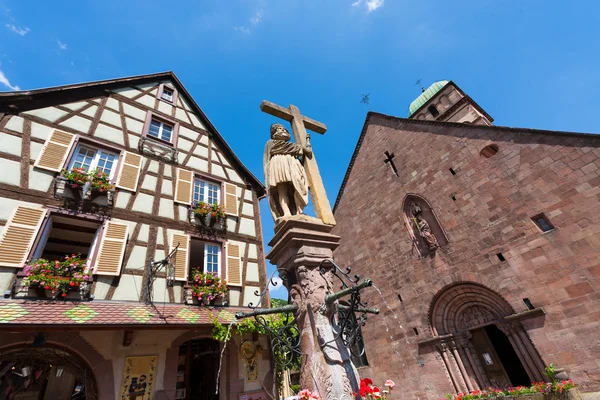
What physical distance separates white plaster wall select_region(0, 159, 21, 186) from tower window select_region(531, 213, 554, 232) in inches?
505

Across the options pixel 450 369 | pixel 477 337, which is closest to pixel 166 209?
pixel 450 369

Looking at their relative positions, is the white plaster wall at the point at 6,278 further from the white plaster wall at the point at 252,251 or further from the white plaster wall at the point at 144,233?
the white plaster wall at the point at 252,251

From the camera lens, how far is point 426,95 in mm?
20625

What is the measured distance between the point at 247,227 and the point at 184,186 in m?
2.30

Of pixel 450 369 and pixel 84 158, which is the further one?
pixel 450 369

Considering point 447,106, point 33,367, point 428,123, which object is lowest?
point 33,367

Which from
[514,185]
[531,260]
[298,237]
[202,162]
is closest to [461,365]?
[531,260]

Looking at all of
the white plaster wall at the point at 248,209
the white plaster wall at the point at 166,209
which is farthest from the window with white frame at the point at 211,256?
the white plaster wall at the point at 248,209

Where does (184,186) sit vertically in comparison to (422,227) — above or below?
above

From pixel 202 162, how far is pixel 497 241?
31.8 ft

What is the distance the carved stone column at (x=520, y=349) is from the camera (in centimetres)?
742

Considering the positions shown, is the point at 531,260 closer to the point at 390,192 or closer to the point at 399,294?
the point at 399,294

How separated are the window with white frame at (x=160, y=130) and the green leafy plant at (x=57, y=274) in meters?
4.84

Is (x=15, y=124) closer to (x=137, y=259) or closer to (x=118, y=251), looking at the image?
(x=118, y=251)
